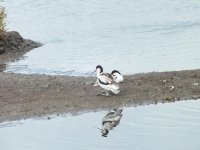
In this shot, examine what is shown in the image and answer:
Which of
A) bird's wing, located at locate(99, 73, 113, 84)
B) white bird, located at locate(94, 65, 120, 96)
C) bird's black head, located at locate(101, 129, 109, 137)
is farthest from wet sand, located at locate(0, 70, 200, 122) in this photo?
bird's black head, located at locate(101, 129, 109, 137)

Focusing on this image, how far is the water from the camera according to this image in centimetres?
2730

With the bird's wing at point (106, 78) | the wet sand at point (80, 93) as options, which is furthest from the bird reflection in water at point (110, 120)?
the bird's wing at point (106, 78)

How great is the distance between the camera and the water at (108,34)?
27297mm

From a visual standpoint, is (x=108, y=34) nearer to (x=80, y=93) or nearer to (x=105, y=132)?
(x=80, y=93)

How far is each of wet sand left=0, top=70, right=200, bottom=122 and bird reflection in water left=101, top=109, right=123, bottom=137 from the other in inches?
22.6

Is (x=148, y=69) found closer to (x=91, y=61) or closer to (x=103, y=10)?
(x=91, y=61)

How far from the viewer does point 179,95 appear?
1909cm

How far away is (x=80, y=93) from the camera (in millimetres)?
20203

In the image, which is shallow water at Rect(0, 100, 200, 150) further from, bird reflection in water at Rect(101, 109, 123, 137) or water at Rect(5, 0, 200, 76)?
water at Rect(5, 0, 200, 76)

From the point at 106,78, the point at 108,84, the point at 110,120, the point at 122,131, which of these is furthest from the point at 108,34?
the point at 122,131

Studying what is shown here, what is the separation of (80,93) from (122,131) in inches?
166

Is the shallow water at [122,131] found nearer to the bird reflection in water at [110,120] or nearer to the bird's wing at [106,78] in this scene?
the bird reflection in water at [110,120]

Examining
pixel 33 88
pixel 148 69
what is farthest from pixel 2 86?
pixel 148 69

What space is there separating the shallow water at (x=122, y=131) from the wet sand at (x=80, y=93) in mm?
530
